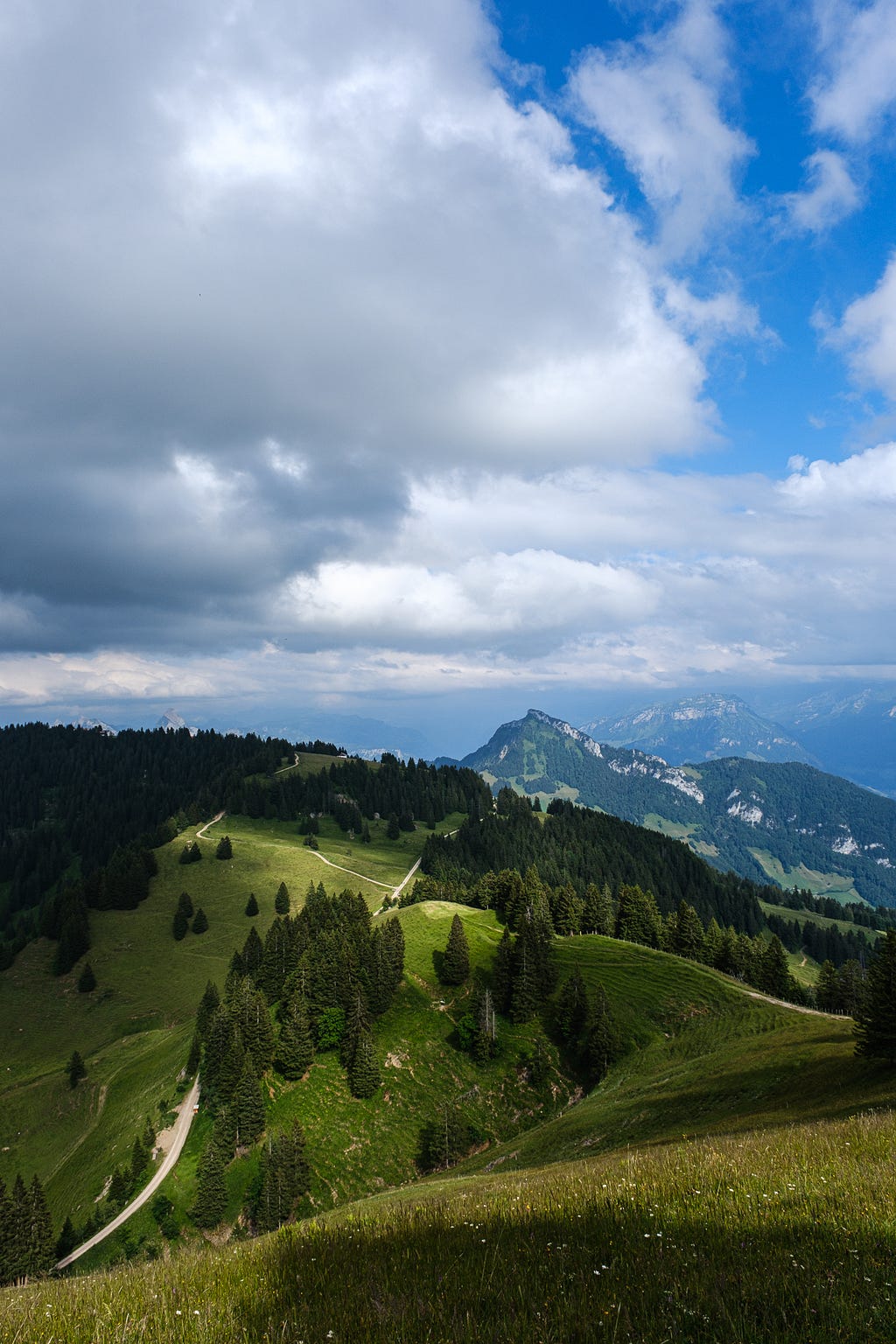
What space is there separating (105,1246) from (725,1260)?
71.2 m

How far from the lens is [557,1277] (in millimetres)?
5648

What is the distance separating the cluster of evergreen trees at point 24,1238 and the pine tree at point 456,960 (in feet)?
144

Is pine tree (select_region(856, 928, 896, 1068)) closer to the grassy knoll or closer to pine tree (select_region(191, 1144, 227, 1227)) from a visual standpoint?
pine tree (select_region(191, 1144, 227, 1227))

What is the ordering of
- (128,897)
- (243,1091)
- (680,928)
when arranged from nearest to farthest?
1. (243,1091)
2. (680,928)
3. (128,897)

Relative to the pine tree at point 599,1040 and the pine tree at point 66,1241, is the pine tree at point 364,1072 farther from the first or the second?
the pine tree at point 66,1241

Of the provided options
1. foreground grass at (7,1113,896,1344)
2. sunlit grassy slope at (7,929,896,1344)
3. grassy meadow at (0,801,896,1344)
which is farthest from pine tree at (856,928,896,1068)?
foreground grass at (7,1113,896,1344)

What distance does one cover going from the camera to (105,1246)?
50719mm

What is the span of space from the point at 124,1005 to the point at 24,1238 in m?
65.4

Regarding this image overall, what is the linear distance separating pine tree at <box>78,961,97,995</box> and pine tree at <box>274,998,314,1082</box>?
73737mm

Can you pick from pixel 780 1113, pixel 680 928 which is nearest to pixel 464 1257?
pixel 780 1113

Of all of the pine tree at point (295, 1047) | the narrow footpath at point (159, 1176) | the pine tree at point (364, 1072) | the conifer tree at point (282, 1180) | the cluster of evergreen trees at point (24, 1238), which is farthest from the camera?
the pine tree at point (295, 1047)

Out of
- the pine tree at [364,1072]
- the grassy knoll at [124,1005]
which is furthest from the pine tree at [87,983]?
the pine tree at [364,1072]

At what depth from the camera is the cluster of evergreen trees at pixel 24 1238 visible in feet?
154

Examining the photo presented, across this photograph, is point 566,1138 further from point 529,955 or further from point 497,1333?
point 497,1333
